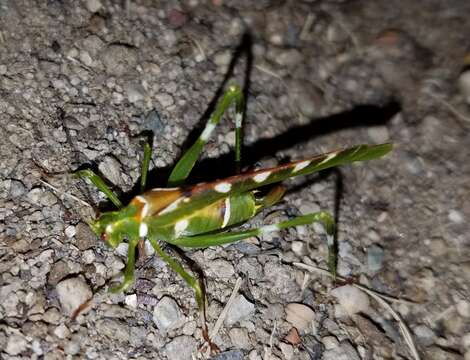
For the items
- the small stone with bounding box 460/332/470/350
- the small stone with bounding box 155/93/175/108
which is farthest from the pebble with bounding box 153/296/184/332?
the small stone with bounding box 460/332/470/350

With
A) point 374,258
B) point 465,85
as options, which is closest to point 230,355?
point 374,258

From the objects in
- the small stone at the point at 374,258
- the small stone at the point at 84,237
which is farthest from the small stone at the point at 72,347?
the small stone at the point at 374,258

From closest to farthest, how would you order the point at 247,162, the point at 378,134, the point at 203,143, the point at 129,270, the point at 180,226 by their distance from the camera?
the point at 129,270, the point at 180,226, the point at 203,143, the point at 247,162, the point at 378,134

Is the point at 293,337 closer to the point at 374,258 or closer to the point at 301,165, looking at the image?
the point at 374,258

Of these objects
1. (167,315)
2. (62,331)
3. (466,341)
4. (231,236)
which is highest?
(231,236)

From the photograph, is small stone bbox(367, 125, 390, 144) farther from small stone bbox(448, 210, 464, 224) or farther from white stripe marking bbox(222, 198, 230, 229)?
white stripe marking bbox(222, 198, 230, 229)

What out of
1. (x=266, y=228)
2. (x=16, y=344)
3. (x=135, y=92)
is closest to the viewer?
(x=16, y=344)
